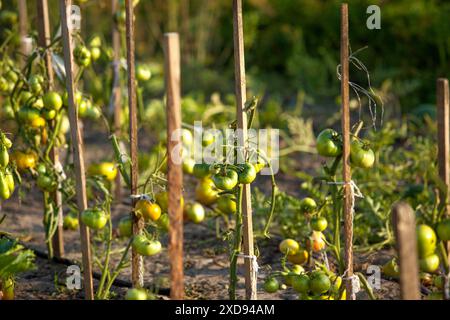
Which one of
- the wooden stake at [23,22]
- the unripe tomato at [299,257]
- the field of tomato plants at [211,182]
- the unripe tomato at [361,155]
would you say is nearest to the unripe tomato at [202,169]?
the field of tomato plants at [211,182]

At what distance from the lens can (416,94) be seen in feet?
14.3

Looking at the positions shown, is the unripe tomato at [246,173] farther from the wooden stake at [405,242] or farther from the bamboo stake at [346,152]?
the wooden stake at [405,242]

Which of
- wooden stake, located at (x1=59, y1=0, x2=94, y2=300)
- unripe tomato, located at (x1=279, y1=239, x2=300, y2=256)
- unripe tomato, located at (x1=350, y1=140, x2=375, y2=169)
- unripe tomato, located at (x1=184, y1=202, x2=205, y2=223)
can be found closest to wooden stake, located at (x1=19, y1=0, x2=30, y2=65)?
unripe tomato, located at (x1=184, y1=202, x2=205, y2=223)

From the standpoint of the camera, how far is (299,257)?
2445mm

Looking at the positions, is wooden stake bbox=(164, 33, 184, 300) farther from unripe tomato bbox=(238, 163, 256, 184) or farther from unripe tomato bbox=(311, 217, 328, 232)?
unripe tomato bbox=(311, 217, 328, 232)

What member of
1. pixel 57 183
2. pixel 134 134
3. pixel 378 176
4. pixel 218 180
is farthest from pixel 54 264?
pixel 378 176

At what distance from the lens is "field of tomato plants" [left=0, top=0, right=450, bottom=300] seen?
1.88 meters

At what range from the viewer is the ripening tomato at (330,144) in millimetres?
1951

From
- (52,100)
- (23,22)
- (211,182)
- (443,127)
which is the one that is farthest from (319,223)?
(23,22)

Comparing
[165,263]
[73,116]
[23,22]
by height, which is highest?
[23,22]

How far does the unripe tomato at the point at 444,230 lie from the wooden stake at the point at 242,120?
0.48 metres

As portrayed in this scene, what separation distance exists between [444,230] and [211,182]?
1086mm

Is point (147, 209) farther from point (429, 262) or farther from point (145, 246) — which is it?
point (429, 262)
